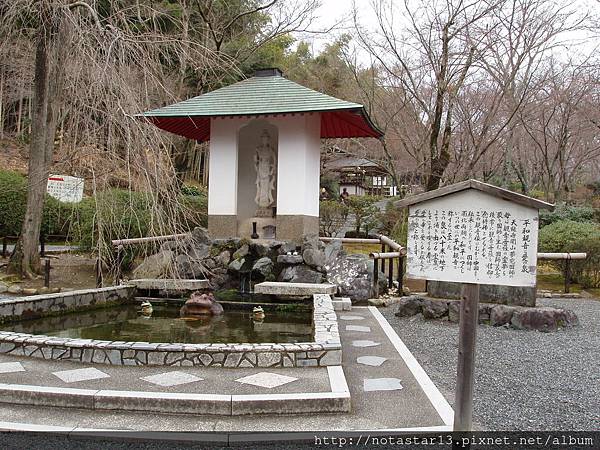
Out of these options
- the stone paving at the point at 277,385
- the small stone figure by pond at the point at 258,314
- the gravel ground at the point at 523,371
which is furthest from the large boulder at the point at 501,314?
the small stone figure by pond at the point at 258,314

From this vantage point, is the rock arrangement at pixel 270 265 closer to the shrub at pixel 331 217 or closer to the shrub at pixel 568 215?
the shrub at pixel 331 217

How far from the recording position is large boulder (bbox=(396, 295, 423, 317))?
23.7 feet

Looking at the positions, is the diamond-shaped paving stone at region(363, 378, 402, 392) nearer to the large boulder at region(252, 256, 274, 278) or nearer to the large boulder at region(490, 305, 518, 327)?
the large boulder at region(490, 305, 518, 327)

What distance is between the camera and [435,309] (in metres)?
7.09

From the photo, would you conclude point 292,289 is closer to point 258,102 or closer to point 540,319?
point 540,319

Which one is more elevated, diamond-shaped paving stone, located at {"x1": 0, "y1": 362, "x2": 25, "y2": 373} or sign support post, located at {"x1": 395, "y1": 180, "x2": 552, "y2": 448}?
sign support post, located at {"x1": 395, "y1": 180, "x2": 552, "y2": 448}

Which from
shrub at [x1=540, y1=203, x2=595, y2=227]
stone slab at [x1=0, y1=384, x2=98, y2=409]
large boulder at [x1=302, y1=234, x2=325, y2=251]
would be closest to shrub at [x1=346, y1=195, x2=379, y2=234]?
shrub at [x1=540, y1=203, x2=595, y2=227]

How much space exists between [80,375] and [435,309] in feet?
16.2

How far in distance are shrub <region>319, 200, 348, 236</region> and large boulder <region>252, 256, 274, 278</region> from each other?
6537 mm

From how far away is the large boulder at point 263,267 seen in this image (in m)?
8.20

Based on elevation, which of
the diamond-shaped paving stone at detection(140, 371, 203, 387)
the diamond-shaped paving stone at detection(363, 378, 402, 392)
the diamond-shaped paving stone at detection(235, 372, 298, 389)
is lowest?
the diamond-shaped paving stone at detection(363, 378, 402, 392)

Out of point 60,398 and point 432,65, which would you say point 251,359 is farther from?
point 432,65

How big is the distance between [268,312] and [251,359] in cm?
320

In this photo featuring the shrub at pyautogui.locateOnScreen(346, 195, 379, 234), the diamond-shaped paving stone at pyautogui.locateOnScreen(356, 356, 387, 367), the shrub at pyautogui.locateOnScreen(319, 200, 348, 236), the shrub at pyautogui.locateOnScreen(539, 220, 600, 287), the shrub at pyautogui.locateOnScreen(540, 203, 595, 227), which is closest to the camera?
the diamond-shaped paving stone at pyautogui.locateOnScreen(356, 356, 387, 367)
